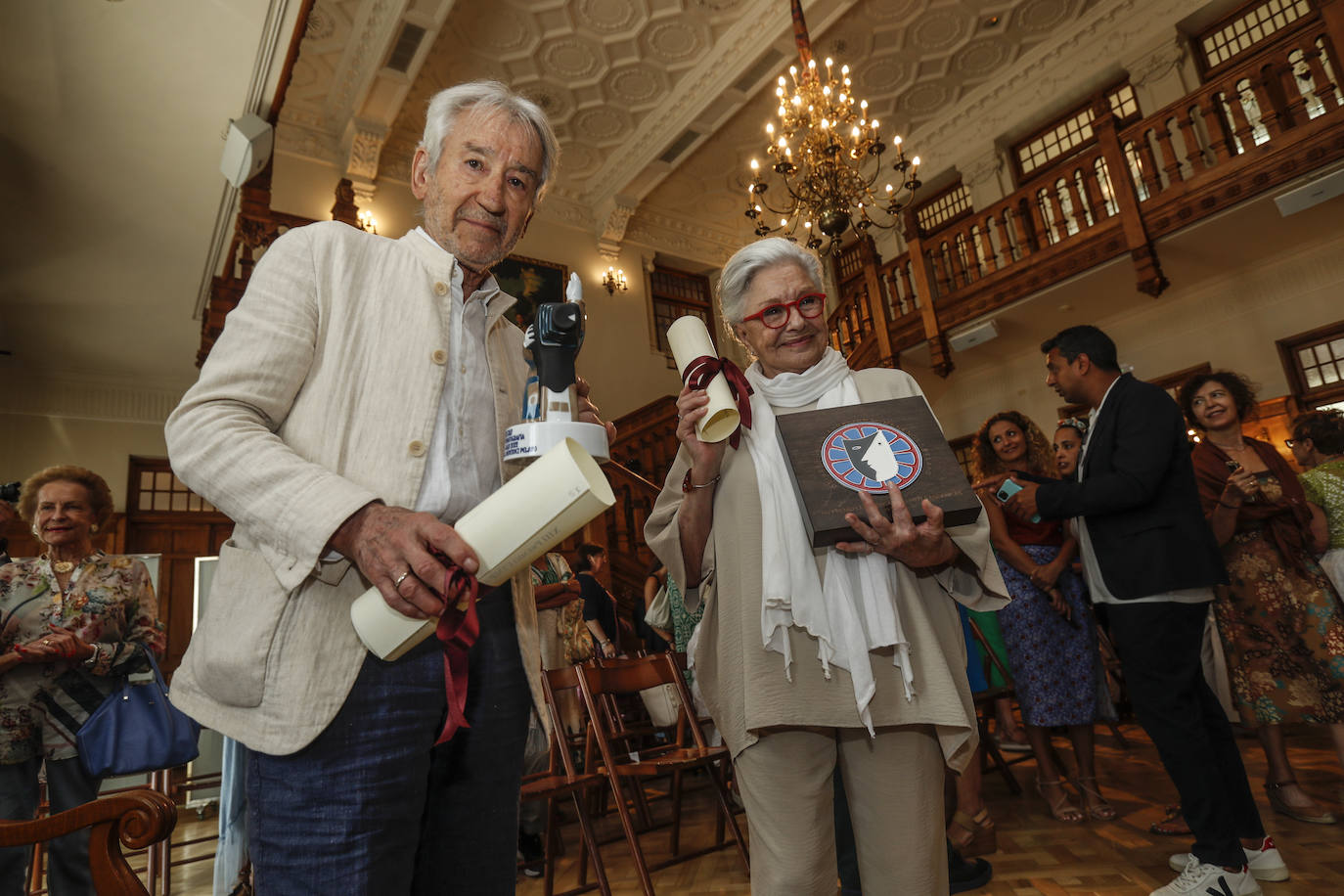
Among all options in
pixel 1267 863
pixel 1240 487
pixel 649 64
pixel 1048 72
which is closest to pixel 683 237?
pixel 649 64

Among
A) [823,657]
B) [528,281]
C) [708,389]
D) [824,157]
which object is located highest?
[528,281]

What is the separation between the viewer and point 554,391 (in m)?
0.82

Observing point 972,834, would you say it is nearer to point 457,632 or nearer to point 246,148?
point 457,632

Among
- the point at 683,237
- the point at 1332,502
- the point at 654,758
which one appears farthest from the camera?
the point at 683,237

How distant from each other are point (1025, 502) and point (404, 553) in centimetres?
240

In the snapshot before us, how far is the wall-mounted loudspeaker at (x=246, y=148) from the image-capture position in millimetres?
4074

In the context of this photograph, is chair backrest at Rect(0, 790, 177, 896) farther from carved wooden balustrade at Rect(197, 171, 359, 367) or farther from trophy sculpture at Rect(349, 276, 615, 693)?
carved wooden balustrade at Rect(197, 171, 359, 367)

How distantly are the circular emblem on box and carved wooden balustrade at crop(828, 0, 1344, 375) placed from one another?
22.1 ft

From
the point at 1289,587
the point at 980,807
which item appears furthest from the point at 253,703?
the point at 1289,587

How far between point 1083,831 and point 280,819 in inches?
125

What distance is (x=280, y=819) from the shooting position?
77 cm

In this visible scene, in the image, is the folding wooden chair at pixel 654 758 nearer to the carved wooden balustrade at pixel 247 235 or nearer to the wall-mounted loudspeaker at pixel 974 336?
the carved wooden balustrade at pixel 247 235

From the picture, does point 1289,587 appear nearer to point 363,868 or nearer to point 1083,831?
point 1083,831

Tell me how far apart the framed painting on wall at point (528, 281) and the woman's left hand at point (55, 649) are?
291 inches
